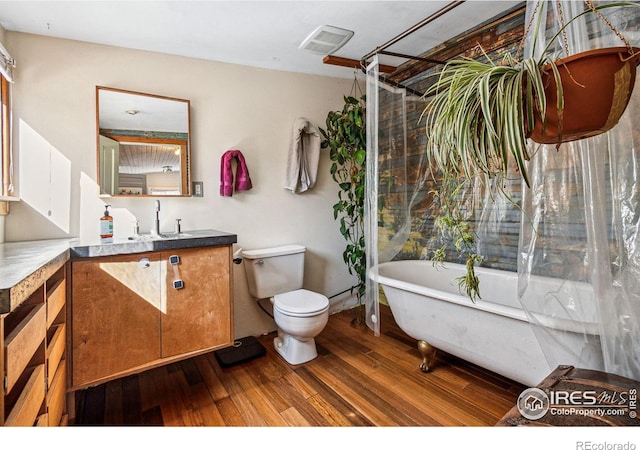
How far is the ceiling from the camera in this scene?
5.85 feet

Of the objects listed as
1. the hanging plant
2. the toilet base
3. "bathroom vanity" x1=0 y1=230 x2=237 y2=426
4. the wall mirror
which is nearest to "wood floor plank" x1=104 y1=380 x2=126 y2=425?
"bathroom vanity" x1=0 y1=230 x2=237 y2=426

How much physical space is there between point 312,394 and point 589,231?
63.1 inches

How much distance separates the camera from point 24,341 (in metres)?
0.91

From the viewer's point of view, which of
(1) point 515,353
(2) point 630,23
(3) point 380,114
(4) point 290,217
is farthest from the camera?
(4) point 290,217

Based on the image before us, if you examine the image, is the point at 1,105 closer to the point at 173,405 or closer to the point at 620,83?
the point at 173,405

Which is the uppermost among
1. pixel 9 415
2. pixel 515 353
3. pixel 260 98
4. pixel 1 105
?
pixel 260 98

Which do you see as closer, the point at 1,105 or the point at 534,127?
the point at 534,127

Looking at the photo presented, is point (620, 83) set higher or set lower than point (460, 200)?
higher

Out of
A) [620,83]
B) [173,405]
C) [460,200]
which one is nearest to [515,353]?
[460,200]

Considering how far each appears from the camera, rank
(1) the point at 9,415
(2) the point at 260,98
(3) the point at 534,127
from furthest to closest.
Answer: (2) the point at 260,98 < (3) the point at 534,127 < (1) the point at 9,415

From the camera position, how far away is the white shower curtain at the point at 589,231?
3.70ft

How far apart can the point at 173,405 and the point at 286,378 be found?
0.67 metres

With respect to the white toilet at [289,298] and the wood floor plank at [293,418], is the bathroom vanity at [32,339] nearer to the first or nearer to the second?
the wood floor plank at [293,418]

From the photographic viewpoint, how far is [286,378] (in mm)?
2023
